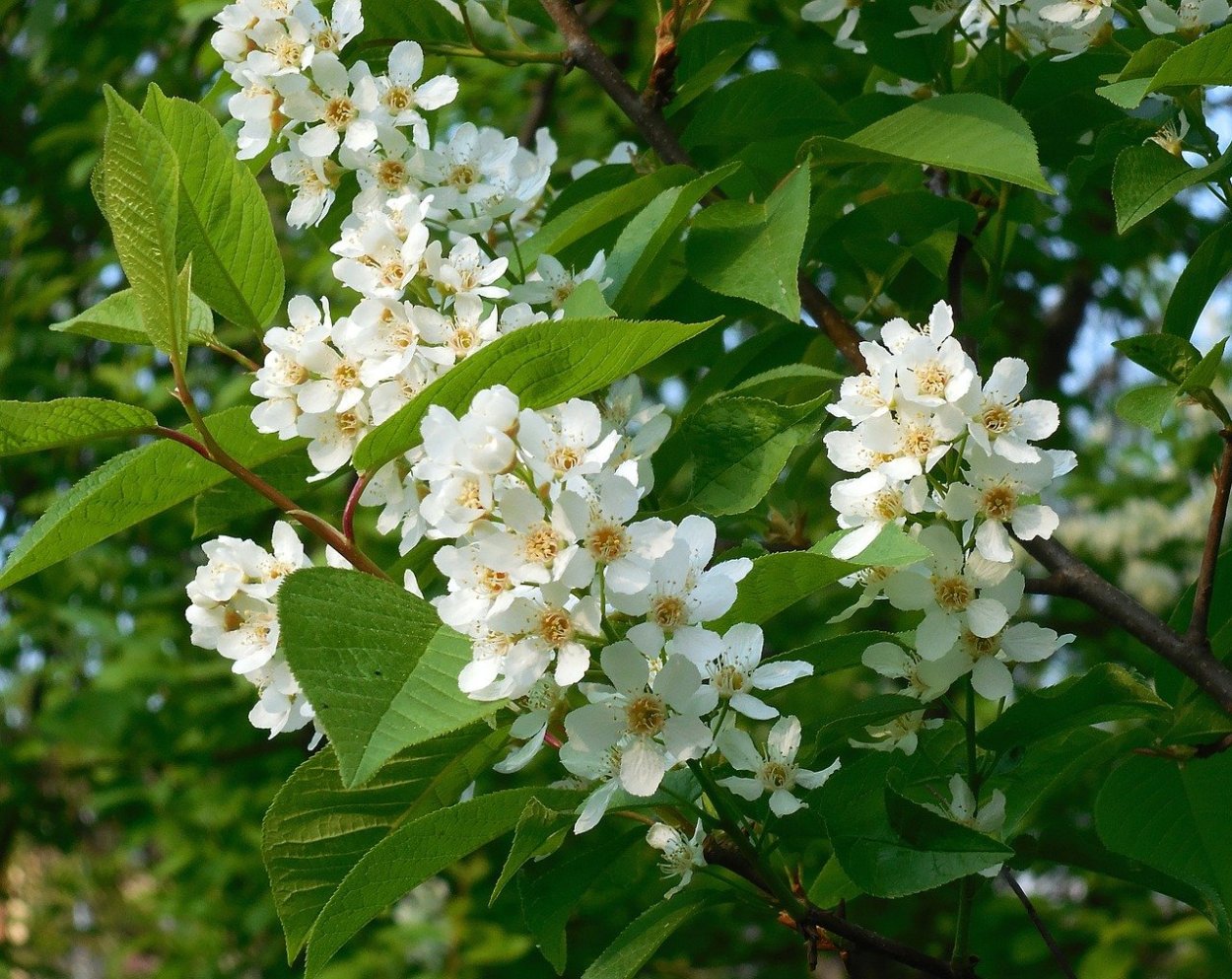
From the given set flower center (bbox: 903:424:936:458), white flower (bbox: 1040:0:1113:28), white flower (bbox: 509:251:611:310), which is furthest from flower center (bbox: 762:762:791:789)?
white flower (bbox: 1040:0:1113:28)

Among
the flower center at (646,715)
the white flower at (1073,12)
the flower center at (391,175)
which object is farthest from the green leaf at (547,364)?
the white flower at (1073,12)

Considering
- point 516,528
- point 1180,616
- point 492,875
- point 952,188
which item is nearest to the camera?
point 516,528

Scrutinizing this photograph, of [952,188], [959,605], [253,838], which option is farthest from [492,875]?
[959,605]

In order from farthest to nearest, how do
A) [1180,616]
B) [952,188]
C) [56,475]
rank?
[56,475]
[952,188]
[1180,616]

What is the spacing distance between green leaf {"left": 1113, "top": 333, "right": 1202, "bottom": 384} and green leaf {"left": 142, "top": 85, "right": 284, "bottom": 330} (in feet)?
2.79

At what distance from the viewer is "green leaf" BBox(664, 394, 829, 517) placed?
4.00ft

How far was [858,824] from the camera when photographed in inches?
44.6

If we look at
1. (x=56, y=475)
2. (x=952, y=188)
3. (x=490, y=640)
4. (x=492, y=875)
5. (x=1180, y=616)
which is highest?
(x=490, y=640)

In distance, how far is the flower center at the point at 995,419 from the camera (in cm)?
112

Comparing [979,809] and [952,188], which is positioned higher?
[952,188]

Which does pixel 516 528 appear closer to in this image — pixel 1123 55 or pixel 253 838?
pixel 1123 55

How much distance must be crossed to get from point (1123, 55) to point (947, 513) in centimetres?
72

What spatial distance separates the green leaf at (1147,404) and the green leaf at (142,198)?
0.88 meters

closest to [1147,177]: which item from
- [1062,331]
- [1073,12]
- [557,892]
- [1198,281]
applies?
[1198,281]
